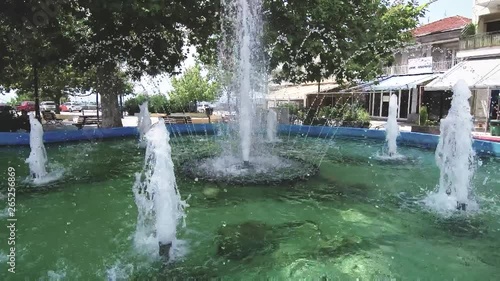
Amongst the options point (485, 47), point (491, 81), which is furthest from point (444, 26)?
point (491, 81)

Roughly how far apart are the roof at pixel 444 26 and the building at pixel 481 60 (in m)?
2.24

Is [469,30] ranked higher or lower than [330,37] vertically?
higher

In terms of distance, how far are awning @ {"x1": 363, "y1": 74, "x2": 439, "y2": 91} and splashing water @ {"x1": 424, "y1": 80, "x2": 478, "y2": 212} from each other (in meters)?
18.6

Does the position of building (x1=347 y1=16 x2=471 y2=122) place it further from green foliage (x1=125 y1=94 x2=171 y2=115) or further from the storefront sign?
green foliage (x1=125 y1=94 x2=171 y2=115)

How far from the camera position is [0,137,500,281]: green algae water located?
4.15 meters

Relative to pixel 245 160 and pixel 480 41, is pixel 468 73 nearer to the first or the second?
pixel 480 41

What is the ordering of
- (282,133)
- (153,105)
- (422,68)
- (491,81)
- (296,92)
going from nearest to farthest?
(282,133)
(491,81)
(422,68)
(153,105)
(296,92)

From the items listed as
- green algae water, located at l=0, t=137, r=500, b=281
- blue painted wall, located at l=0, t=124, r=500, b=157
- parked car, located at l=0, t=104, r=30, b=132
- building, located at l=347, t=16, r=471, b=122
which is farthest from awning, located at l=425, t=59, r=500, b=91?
parked car, located at l=0, t=104, r=30, b=132

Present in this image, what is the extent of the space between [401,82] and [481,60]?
16.4 ft

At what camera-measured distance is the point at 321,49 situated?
15.3 metres

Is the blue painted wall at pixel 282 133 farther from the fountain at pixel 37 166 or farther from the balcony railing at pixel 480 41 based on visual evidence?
the balcony railing at pixel 480 41

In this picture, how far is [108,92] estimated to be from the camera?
16.2 metres

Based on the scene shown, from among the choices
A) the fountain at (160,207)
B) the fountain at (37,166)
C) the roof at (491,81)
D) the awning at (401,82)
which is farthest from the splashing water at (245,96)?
the awning at (401,82)

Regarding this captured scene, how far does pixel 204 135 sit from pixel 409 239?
1236 centimetres
